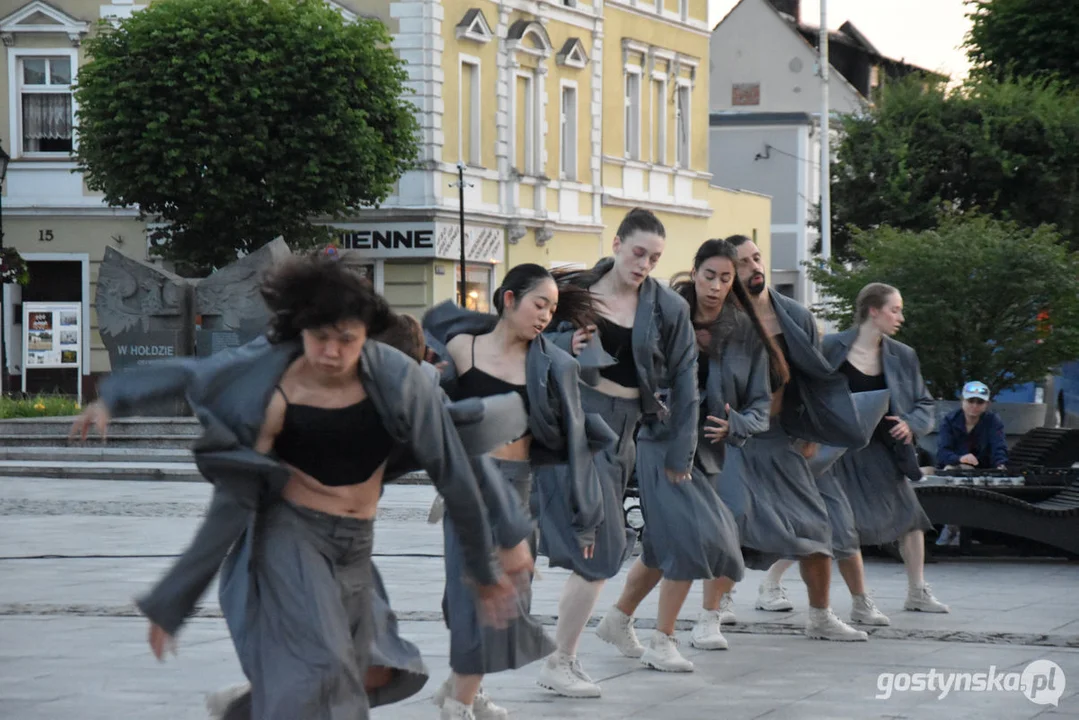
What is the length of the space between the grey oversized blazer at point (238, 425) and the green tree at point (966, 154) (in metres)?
37.4

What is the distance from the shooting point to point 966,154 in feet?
144

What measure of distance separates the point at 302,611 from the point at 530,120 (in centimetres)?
4195

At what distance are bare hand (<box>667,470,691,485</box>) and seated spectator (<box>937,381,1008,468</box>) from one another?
6051mm

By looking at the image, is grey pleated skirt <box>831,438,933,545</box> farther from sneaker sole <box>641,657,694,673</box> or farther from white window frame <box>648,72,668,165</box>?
white window frame <box>648,72,668,165</box>

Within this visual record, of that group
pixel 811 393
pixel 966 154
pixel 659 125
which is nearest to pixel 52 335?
pixel 659 125

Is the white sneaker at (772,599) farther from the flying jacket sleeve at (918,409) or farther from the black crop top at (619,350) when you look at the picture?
the black crop top at (619,350)

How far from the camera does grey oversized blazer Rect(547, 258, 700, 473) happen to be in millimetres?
8922

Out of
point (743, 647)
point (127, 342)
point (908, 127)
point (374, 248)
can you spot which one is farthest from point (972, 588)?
point (908, 127)

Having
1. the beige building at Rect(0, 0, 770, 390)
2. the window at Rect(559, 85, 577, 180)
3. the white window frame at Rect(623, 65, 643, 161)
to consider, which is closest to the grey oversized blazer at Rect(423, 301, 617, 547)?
the beige building at Rect(0, 0, 770, 390)

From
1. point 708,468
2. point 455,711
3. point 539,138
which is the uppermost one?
point 539,138

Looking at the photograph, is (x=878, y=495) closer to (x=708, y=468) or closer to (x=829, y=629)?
(x=829, y=629)

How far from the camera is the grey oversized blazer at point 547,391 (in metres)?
7.87

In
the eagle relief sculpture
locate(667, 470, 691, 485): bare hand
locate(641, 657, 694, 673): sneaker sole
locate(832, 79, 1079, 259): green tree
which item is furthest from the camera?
locate(832, 79, 1079, 259): green tree

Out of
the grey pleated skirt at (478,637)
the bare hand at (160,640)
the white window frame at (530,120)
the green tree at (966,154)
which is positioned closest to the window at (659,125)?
the white window frame at (530,120)
